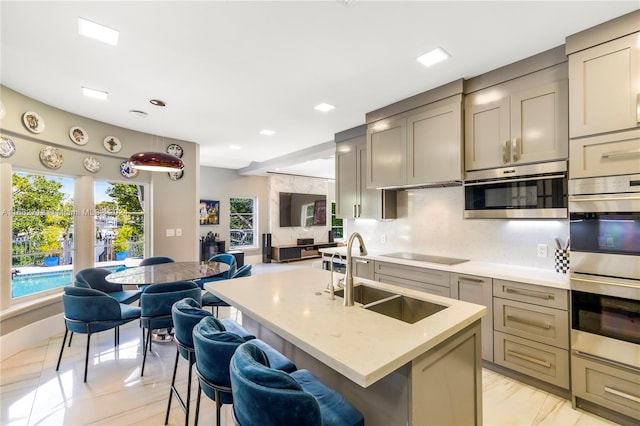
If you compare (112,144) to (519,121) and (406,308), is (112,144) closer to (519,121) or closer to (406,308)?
(406,308)

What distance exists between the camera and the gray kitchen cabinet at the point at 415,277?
280 centimetres

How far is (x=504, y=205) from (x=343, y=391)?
219cm

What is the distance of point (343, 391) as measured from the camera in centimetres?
140

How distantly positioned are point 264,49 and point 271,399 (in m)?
2.36

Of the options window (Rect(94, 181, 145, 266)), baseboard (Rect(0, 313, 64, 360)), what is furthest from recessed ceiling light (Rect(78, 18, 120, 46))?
baseboard (Rect(0, 313, 64, 360))

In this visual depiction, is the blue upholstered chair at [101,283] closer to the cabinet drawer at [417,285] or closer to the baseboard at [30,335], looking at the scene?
the baseboard at [30,335]

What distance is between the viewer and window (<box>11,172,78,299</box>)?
324 centimetres

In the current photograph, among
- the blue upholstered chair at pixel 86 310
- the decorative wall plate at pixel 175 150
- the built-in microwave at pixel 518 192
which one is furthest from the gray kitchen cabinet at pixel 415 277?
the decorative wall plate at pixel 175 150

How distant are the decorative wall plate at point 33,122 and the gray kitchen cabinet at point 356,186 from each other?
12.2 feet

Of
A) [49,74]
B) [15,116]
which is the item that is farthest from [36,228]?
[49,74]

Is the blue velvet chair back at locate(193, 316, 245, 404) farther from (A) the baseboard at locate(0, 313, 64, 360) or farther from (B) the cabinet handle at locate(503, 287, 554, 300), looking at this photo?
(A) the baseboard at locate(0, 313, 64, 360)

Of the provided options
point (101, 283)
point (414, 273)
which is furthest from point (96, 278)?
point (414, 273)

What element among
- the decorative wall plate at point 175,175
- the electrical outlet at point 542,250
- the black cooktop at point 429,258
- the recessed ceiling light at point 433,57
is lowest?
the black cooktop at point 429,258

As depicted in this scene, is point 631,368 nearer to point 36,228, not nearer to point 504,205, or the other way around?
point 504,205
